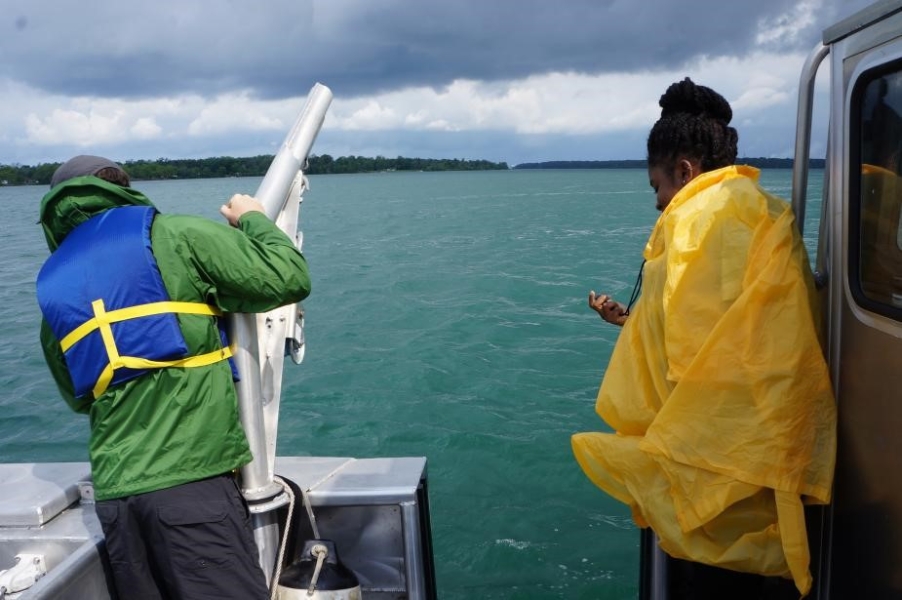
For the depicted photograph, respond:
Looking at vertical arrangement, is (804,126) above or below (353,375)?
above

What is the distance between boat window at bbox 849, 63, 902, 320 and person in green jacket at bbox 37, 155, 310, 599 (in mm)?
1684

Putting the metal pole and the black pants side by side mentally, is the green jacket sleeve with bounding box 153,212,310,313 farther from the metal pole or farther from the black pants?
the black pants

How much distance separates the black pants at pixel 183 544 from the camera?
2346 mm

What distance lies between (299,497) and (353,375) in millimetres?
7401

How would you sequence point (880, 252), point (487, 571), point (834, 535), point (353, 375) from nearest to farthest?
point (880, 252), point (834, 535), point (487, 571), point (353, 375)

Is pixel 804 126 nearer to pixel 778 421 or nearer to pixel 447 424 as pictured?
pixel 778 421

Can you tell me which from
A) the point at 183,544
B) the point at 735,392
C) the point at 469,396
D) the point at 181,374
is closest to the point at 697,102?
the point at 735,392

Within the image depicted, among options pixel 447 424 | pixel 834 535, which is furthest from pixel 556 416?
pixel 834 535

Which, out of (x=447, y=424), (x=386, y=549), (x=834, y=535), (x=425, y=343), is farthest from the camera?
(x=425, y=343)

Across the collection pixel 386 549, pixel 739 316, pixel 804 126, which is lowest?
pixel 386 549

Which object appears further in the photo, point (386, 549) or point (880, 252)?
point (386, 549)

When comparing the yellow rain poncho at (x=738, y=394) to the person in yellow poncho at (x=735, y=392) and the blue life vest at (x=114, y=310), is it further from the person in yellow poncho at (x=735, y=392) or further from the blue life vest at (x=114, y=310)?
the blue life vest at (x=114, y=310)

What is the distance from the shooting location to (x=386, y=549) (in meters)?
3.09

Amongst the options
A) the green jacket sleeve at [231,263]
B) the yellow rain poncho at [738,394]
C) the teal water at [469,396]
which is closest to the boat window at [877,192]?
the yellow rain poncho at [738,394]
